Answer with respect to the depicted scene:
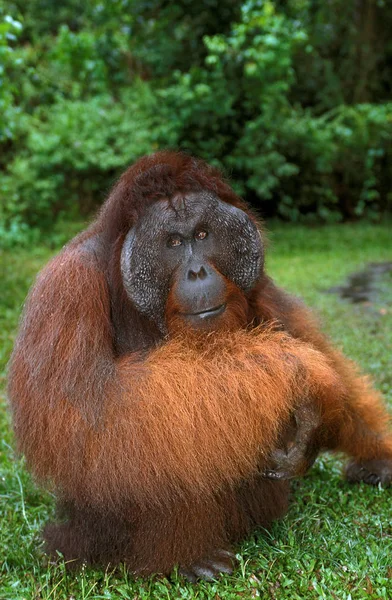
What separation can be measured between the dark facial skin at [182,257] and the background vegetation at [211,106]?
7.28 m

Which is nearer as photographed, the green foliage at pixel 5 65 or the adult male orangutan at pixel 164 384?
the adult male orangutan at pixel 164 384

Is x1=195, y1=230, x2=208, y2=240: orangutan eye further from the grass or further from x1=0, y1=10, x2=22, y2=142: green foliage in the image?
x1=0, y1=10, x2=22, y2=142: green foliage

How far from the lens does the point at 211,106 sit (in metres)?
10.1

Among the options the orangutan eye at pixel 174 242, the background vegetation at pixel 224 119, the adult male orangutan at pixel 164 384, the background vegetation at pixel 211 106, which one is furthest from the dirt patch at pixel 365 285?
the orangutan eye at pixel 174 242

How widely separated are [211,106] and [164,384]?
860cm

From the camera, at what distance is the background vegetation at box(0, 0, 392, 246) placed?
992 centimetres

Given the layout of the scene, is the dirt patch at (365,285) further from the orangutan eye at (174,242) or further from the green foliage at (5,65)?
the orangutan eye at (174,242)

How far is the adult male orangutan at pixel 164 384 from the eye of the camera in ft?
6.68

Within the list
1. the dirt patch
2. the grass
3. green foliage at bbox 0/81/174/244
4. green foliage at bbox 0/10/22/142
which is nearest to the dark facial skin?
the grass

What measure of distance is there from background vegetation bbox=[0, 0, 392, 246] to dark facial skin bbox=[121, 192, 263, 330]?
7.28m

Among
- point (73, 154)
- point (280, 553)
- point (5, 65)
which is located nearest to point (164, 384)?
point (280, 553)

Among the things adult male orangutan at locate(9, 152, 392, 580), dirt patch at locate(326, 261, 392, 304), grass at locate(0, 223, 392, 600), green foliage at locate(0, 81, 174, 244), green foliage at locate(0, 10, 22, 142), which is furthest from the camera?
green foliage at locate(0, 81, 174, 244)

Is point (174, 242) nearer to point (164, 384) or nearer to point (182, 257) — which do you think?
point (182, 257)

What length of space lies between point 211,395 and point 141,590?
0.67m
